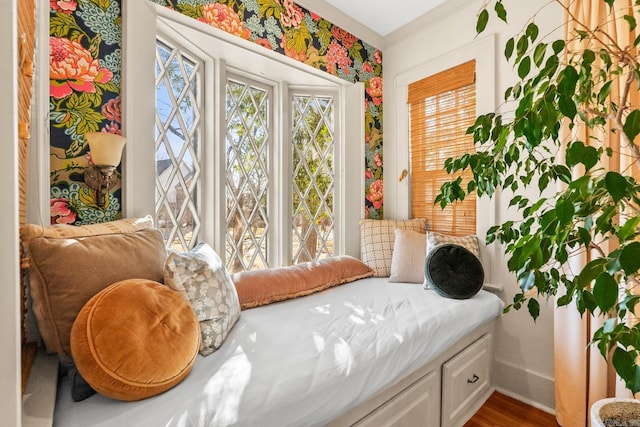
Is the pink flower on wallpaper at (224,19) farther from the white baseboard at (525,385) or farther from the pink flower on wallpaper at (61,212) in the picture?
the white baseboard at (525,385)

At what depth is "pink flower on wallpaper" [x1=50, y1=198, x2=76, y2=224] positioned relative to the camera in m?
1.26

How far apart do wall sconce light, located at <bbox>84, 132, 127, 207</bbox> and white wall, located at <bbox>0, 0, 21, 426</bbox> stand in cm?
87

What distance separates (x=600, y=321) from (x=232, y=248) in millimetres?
2156

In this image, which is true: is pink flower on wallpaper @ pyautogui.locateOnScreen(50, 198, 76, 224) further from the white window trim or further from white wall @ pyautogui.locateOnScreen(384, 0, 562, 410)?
white wall @ pyautogui.locateOnScreen(384, 0, 562, 410)

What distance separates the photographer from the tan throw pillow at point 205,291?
1.13 m

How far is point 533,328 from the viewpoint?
194cm

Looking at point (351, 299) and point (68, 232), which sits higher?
point (68, 232)

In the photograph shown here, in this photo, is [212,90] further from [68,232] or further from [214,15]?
[68,232]

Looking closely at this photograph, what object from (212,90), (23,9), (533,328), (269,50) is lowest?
(533,328)

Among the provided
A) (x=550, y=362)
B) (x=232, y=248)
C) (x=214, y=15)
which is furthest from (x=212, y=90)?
(x=550, y=362)

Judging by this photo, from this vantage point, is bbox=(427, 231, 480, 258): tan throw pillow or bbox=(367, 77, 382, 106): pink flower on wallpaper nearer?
bbox=(427, 231, 480, 258): tan throw pillow

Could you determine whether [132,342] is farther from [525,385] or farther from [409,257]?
[525,385]

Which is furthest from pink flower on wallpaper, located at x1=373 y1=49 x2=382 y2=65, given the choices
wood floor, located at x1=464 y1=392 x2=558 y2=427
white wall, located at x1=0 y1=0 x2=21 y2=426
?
wood floor, located at x1=464 y1=392 x2=558 y2=427

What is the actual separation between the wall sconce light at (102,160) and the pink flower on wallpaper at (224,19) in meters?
0.87
